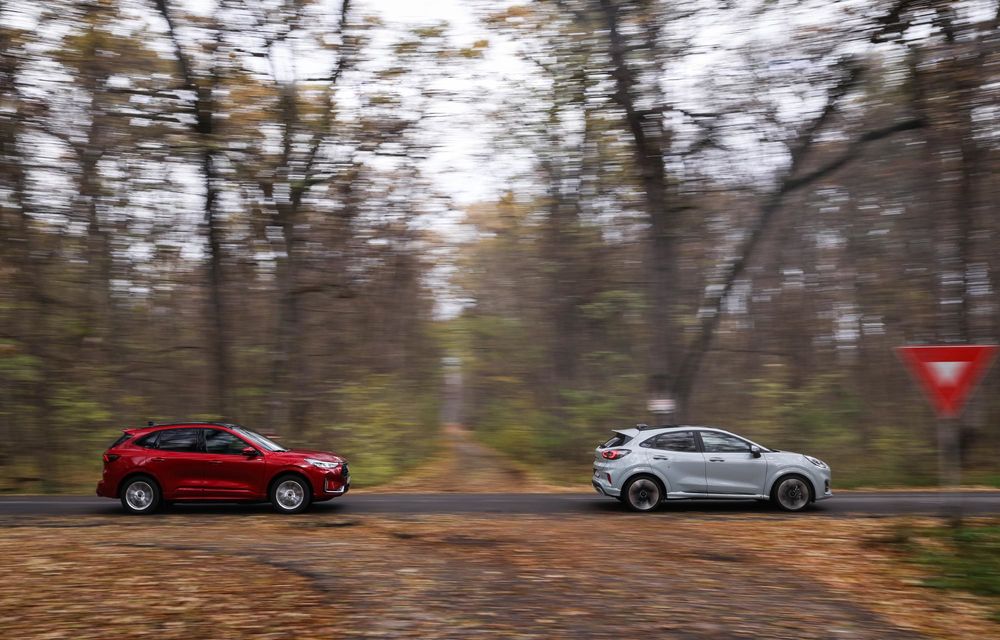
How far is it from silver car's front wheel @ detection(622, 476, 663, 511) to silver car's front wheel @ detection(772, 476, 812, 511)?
6.85 ft

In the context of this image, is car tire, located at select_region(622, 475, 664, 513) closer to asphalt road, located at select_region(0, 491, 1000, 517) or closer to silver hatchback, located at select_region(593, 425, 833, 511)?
silver hatchback, located at select_region(593, 425, 833, 511)

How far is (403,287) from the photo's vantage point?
1148 inches

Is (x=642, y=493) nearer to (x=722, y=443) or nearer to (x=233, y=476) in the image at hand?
(x=722, y=443)

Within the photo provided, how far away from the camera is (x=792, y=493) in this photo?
13.6m

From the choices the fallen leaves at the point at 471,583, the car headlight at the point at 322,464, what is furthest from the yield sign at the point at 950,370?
the car headlight at the point at 322,464

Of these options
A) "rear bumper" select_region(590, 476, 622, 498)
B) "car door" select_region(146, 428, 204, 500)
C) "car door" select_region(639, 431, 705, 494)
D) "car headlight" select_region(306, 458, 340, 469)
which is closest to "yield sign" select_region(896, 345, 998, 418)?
"car door" select_region(639, 431, 705, 494)

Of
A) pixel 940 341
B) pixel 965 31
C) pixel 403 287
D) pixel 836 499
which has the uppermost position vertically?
pixel 965 31

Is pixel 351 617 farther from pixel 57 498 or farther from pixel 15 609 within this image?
pixel 57 498

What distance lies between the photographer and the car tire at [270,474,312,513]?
1372cm

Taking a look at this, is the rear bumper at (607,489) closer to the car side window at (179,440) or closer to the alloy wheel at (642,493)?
the alloy wheel at (642,493)

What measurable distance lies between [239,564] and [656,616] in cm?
503

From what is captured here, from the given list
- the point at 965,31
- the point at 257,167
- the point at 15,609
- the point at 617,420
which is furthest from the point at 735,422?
the point at 15,609

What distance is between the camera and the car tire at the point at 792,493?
44.7ft

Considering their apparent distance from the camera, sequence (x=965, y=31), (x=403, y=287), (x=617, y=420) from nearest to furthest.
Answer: (x=965, y=31)
(x=617, y=420)
(x=403, y=287)
